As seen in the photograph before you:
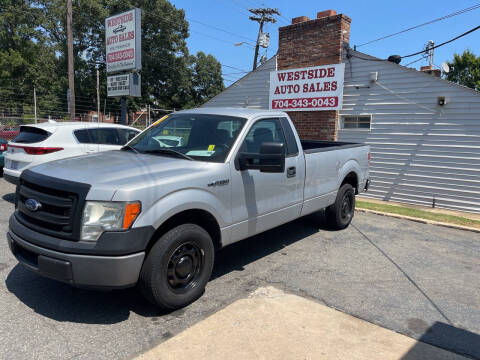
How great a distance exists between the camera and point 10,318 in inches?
124

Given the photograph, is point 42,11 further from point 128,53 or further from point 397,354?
point 397,354

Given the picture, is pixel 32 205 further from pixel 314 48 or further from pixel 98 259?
pixel 314 48

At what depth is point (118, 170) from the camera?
332 cm

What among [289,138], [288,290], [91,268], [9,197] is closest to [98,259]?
[91,268]

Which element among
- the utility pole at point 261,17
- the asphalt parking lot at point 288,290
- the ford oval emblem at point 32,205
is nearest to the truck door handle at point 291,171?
the asphalt parking lot at point 288,290

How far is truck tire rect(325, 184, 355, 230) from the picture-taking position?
6168mm

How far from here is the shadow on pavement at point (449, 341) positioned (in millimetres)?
2912

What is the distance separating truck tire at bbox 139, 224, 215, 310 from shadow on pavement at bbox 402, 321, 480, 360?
1.88 meters

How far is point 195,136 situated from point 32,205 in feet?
5.95

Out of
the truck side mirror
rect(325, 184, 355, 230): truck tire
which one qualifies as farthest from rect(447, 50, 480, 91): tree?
the truck side mirror

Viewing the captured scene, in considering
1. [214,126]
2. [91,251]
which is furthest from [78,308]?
[214,126]

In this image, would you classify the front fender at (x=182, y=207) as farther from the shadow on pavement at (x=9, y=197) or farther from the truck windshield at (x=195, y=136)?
the shadow on pavement at (x=9, y=197)

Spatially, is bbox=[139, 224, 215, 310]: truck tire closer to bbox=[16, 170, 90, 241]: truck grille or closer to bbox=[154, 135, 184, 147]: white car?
bbox=[16, 170, 90, 241]: truck grille

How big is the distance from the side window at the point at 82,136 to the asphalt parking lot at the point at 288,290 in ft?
6.67
